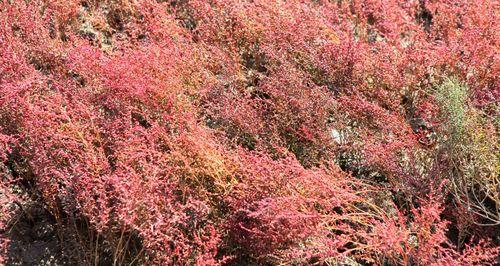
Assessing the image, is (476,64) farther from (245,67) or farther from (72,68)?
(72,68)

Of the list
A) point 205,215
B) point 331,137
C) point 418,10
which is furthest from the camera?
point 418,10

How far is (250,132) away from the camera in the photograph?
373 centimetres

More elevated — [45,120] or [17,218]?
[45,120]

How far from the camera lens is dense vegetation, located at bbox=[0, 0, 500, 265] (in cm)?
309

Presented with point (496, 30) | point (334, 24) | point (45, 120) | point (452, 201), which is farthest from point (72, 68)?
point (496, 30)

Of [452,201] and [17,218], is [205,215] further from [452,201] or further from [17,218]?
[452,201]

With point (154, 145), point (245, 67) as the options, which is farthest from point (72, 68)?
point (245, 67)

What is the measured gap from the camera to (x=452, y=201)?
3.65 meters

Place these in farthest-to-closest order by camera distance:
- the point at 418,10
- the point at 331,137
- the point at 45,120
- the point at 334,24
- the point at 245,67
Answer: the point at 418,10 < the point at 334,24 < the point at 245,67 < the point at 331,137 < the point at 45,120

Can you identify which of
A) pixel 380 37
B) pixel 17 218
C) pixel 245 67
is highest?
pixel 380 37

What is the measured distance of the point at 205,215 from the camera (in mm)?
3254

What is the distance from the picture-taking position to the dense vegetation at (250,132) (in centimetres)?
309

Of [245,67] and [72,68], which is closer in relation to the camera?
[72,68]

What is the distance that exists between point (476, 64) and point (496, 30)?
50 cm
